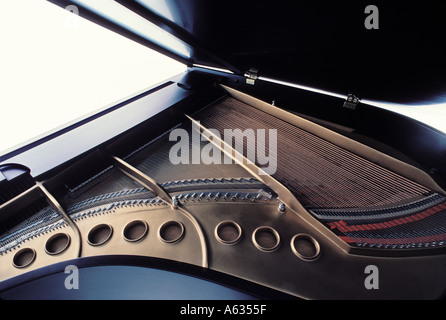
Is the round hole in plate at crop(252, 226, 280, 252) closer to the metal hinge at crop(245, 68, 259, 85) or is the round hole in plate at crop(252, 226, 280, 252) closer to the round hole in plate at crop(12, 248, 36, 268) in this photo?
the round hole in plate at crop(12, 248, 36, 268)

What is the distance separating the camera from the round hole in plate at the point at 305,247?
3.87 ft

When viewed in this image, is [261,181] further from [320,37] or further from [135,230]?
[320,37]

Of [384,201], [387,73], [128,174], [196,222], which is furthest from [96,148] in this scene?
[387,73]

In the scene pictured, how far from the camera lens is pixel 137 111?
6.62ft

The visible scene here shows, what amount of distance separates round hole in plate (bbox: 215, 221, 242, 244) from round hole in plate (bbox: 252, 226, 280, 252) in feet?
0.32

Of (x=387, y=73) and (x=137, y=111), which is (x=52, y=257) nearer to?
(x=137, y=111)

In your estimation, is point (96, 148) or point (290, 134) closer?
point (96, 148)

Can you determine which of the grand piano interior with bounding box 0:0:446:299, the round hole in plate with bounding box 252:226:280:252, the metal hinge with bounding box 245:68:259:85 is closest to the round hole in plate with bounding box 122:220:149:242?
the grand piano interior with bounding box 0:0:446:299

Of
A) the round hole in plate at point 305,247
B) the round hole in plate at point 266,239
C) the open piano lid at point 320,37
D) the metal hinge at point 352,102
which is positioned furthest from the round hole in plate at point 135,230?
the metal hinge at point 352,102

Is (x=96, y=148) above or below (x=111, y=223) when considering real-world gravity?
above

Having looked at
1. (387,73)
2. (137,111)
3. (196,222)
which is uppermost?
(387,73)
